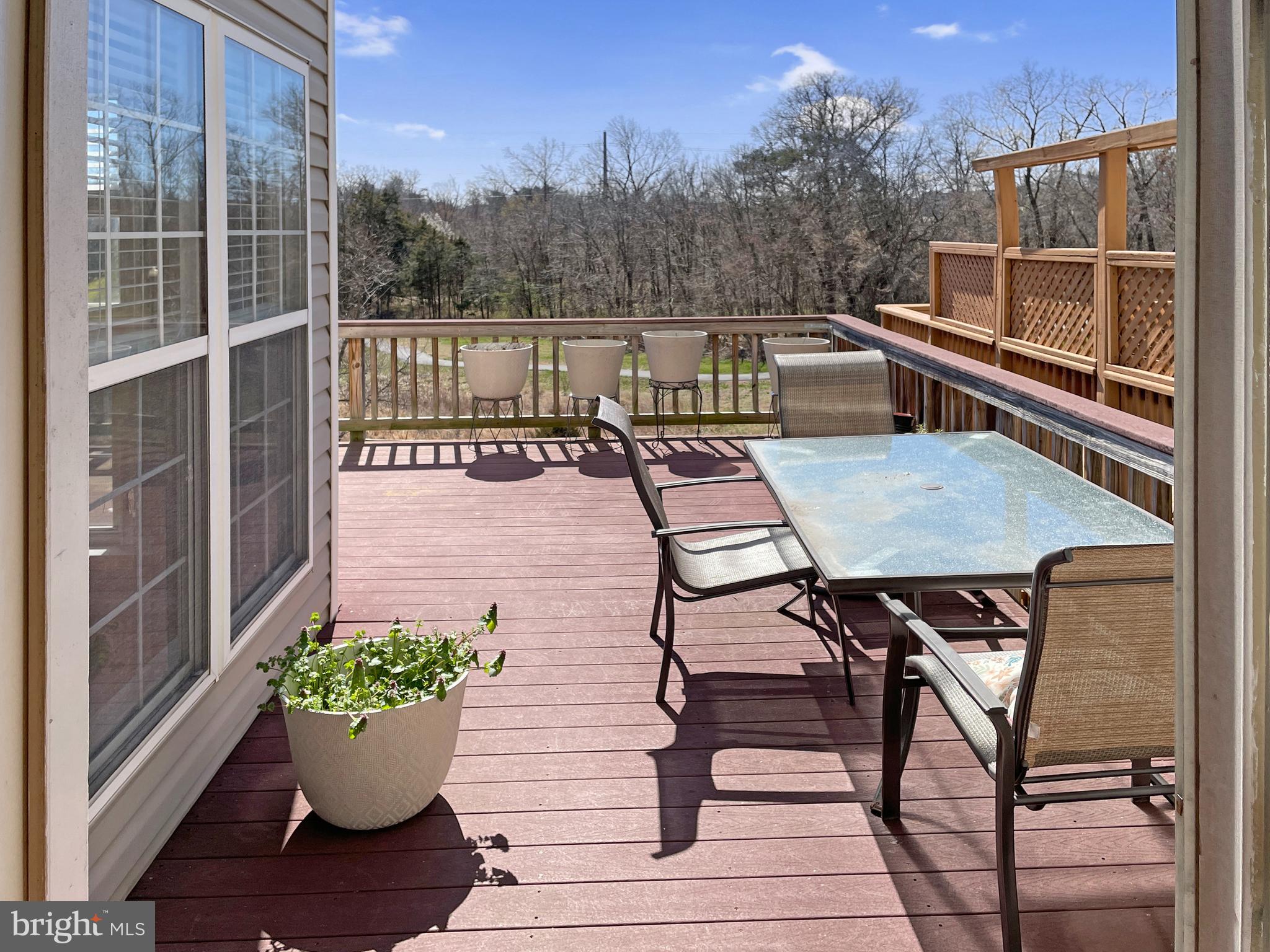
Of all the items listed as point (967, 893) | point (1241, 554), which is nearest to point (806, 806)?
point (967, 893)

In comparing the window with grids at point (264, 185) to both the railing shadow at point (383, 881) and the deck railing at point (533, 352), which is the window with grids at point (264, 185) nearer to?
the railing shadow at point (383, 881)

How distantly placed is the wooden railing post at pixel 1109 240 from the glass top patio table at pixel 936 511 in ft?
11.8

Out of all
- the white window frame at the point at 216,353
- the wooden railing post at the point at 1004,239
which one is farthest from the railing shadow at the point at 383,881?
the wooden railing post at the point at 1004,239

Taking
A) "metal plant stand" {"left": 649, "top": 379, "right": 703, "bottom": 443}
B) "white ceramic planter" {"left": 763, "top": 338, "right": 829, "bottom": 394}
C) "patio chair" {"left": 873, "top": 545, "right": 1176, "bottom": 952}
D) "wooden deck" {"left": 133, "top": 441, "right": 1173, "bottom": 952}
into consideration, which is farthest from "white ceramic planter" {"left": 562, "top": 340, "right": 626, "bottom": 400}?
"patio chair" {"left": 873, "top": 545, "right": 1176, "bottom": 952}

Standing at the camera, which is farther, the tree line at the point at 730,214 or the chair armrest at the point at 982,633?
the tree line at the point at 730,214

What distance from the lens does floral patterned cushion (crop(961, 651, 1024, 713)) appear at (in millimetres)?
2133

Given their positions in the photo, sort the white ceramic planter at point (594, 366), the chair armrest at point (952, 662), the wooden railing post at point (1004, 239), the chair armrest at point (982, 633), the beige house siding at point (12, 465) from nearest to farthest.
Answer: the beige house siding at point (12, 465) → the chair armrest at point (952, 662) → the chair armrest at point (982, 633) → the white ceramic planter at point (594, 366) → the wooden railing post at point (1004, 239)

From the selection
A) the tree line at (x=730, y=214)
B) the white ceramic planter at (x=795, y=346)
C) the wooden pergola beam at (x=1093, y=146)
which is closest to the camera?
the wooden pergola beam at (x=1093, y=146)

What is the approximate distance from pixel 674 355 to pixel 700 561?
4.16 meters

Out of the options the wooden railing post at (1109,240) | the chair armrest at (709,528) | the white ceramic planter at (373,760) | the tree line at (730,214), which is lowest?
the white ceramic planter at (373,760)

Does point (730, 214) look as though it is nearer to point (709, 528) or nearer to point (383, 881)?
point (709, 528)

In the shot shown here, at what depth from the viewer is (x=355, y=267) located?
17.6 metres

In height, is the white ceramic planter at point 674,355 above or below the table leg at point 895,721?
above

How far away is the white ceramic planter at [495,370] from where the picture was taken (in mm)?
7105
